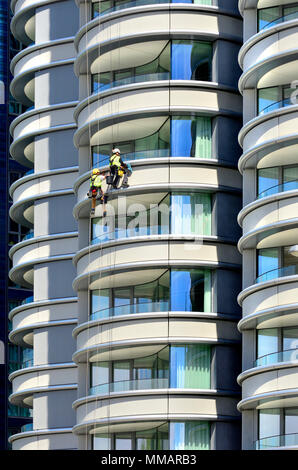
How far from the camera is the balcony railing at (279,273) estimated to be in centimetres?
7100

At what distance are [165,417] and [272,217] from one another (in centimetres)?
1000

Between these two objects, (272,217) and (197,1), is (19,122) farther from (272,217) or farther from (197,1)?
(272,217)

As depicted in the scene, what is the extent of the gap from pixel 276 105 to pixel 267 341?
33.2ft

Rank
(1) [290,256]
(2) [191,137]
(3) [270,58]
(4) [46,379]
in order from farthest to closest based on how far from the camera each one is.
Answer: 1. (4) [46,379]
2. (2) [191,137]
3. (3) [270,58]
4. (1) [290,256]

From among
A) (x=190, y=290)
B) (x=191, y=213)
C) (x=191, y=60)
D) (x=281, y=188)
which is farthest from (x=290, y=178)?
(x=191, y=60)

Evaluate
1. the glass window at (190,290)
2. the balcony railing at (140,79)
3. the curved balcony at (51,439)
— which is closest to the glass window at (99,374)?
the glass window at (190,290)

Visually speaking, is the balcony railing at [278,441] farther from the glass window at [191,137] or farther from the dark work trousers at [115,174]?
the dark work trousers at [115,174]

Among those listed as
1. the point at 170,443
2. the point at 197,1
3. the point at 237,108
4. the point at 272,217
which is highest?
the point at 197,1

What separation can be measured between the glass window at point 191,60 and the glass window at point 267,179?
6996 mm

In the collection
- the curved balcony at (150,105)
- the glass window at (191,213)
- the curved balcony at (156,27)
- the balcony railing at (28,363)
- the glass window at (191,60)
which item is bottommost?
the balcony railing at (28,363)

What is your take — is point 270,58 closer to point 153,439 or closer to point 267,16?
point 267,16

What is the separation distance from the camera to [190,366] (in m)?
75.4

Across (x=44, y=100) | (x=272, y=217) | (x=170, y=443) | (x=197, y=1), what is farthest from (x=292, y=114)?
(x=44, y=100)

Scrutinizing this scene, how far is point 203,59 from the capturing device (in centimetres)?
7925
